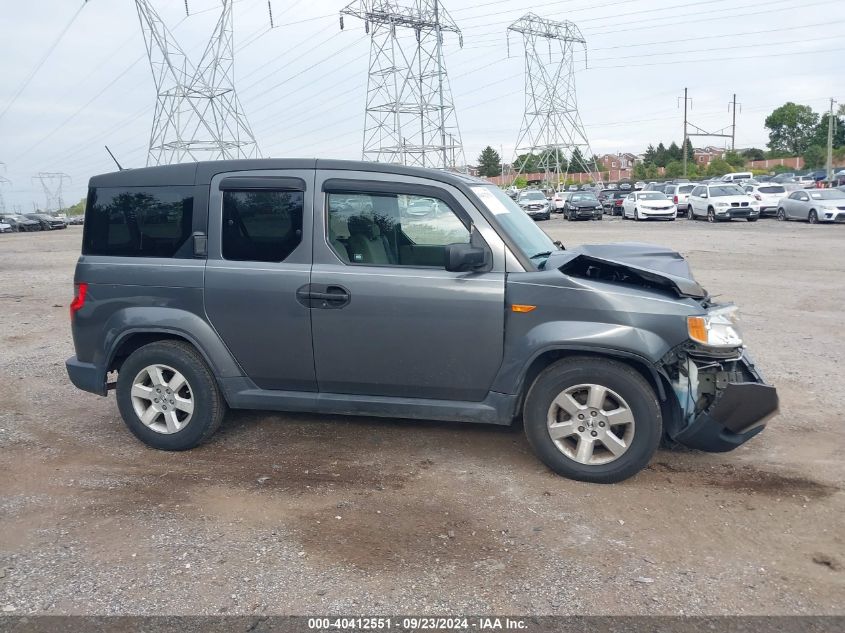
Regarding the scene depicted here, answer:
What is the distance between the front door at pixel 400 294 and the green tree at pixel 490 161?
3645 inches

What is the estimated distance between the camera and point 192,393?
502 cm

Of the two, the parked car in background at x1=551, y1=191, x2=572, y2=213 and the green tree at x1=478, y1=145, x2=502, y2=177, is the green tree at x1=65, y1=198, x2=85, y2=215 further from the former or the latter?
the parked car in background at x1=551, y1=191, x2=572, y2=213

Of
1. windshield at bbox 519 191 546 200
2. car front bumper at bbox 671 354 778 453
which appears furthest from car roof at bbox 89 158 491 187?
windshield at bbox 519 191 546 200

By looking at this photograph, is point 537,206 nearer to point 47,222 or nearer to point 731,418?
point 731,418

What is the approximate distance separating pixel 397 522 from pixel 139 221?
2.85 m

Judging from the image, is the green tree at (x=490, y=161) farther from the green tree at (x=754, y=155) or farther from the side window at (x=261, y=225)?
the side window at (x=261, y=225)

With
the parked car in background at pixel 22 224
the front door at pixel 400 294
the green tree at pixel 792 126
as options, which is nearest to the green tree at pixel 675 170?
the green tree at pixel 792 126

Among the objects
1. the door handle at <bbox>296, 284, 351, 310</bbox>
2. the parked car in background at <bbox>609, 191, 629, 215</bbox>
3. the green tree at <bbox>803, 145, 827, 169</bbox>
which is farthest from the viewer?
the green tree at <bbox>803, 145, 827, 169</bbox>

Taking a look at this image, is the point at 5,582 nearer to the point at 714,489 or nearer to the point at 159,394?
the point at 159,394

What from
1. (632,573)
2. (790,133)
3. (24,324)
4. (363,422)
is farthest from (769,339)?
(790,133)

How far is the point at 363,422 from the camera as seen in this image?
5680 millimetres

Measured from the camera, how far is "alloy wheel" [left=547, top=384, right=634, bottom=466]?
4.34m

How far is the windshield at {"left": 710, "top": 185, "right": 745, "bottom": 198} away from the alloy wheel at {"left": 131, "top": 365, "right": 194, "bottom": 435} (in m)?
31.6

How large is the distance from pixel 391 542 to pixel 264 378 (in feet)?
5.47
